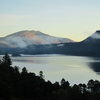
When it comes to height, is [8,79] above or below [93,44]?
below

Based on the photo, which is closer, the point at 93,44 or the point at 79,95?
the point at 79,95

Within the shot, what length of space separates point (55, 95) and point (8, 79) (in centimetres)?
460

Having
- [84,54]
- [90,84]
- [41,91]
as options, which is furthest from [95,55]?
[41,91]

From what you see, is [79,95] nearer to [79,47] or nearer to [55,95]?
[55,95]

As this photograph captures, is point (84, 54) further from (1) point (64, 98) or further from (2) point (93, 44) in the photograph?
(1) point (64, 98)

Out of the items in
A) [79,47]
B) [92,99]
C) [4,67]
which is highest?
[79,47]

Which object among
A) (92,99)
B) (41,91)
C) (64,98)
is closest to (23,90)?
(41,91)

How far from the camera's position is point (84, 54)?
187125 mm

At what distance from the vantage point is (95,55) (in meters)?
176

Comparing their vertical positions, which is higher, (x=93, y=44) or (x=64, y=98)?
(x=93, y=44)

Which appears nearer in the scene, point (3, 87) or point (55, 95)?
point (3, 87)

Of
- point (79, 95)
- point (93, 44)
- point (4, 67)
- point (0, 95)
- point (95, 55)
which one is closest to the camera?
point (0, 95)

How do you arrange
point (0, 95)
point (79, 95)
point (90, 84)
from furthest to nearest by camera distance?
point (90, 84) < point (79, 95) < point (0, 95)

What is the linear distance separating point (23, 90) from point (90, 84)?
14.4m
